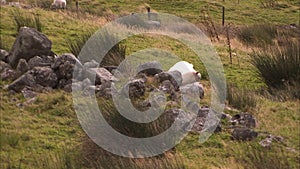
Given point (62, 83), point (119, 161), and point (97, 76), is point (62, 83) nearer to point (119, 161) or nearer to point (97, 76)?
point (97, 76)

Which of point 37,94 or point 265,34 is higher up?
point 37,94

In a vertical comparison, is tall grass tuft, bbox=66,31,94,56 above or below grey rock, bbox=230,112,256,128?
above

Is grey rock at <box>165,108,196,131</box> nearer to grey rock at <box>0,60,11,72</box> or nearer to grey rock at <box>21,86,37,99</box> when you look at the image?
grey rock at <box>21,86,37,99</box>

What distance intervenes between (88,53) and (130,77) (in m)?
1.14

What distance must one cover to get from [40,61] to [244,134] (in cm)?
333

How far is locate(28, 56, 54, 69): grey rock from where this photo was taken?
800 cm

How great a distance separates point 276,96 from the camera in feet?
27.6

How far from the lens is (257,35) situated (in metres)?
16.4

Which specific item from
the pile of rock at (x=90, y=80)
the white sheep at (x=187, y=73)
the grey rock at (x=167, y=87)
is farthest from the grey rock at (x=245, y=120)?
the white sheep at (x=187, y=73)

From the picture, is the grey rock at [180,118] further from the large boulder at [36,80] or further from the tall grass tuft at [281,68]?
the tall grass tuft at [281,68]

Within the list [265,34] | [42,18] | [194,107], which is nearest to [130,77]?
[194,107]

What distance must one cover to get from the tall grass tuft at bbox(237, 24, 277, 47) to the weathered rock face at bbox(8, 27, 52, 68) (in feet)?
28.3

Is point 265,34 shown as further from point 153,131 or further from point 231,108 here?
point 153,131

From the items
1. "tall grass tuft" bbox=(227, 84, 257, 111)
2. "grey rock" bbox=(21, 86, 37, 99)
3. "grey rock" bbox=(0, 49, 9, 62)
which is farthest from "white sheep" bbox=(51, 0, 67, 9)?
"tall grass tuft" bbox=(227, 84, 257, 111)
